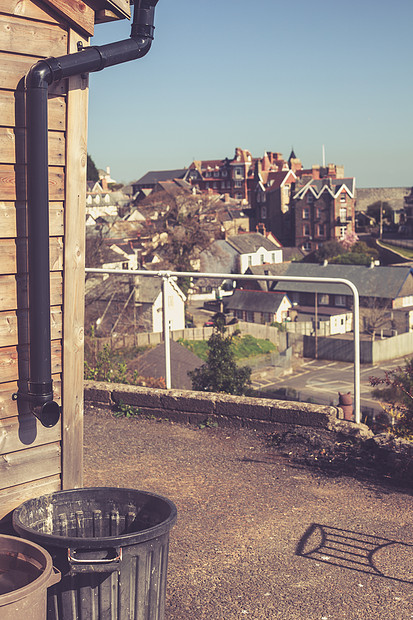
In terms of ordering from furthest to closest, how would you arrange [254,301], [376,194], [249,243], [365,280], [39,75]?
[376,194] → [249,243] → [365,280] → [254,301] → [39,75]

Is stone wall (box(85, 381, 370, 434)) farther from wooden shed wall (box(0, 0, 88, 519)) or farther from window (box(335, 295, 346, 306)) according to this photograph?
window (box(335, 295, 346, 306))

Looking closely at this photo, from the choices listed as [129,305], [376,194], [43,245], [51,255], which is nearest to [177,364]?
[51,255]

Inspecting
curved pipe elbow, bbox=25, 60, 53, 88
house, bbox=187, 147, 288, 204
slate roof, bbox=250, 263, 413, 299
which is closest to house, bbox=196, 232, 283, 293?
slate roof, bbox=250, 263, 413, 299

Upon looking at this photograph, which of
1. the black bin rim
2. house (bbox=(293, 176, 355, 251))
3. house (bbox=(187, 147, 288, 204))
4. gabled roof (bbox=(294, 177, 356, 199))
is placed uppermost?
house (bbox=(187, 147, 288, 204))

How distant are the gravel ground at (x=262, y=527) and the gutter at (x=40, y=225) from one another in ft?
4.66

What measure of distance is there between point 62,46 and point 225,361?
5549 millimetres

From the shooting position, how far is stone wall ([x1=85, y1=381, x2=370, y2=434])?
21.4ft

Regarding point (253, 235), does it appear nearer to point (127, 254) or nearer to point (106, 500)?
point (127, 254)

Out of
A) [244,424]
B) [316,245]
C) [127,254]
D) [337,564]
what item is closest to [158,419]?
[244,424]

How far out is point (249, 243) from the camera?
85250 millimetres

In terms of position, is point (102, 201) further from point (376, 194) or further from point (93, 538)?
point (93, 538)

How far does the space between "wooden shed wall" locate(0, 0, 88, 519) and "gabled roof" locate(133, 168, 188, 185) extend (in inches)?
4935

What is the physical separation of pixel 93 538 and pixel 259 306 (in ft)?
182

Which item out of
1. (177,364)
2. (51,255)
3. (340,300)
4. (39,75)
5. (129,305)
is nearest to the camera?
(39,75)
